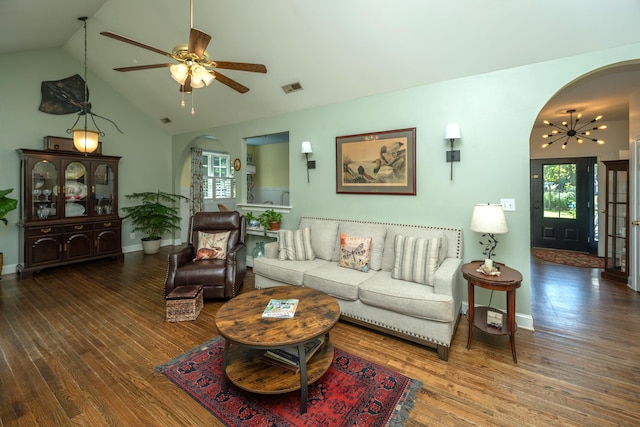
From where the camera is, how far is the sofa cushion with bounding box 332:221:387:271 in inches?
129

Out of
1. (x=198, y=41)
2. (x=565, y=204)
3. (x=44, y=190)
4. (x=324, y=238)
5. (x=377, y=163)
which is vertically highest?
(x=198, y=41)

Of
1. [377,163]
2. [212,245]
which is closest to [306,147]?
[377,163]

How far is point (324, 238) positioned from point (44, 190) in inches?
188

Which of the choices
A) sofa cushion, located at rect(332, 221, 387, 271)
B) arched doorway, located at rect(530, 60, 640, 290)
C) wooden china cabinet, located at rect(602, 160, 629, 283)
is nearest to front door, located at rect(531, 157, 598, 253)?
arched doorway, located at rect(530, 60, 640, 290)

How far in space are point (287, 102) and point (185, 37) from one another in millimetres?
1516

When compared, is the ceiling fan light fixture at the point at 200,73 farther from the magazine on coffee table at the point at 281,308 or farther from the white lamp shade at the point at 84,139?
the white lamp shade at the point at 84,139

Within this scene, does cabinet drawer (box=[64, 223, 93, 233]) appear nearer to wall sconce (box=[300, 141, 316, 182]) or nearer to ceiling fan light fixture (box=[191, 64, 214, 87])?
wall sconce (box=[300, 141, 316, 182])

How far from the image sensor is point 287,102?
4203 mm

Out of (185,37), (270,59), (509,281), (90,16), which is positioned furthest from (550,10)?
(90,16)

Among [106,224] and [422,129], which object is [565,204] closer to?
[422,129]

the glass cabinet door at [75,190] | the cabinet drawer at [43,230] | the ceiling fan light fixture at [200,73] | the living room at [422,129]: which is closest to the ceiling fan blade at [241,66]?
the ceiling fan light fixture at [200,73]

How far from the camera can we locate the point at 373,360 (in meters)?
2.33

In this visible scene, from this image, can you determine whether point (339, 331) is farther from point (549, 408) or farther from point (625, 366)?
point (625, 366)

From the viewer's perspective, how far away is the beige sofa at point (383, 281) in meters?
2.39
